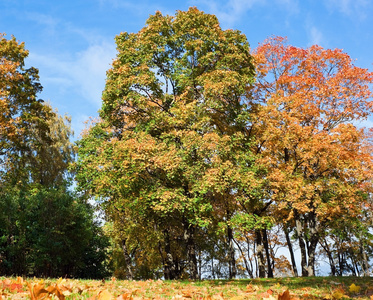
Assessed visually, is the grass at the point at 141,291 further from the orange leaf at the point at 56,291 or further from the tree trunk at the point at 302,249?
the tree trunk at the point at 302,249

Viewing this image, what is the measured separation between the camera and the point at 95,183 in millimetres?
15438

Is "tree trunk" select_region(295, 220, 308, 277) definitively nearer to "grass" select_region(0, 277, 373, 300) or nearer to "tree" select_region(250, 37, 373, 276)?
"tree" select_region(250, 37, 373, 276)

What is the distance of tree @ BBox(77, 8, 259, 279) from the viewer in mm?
14164

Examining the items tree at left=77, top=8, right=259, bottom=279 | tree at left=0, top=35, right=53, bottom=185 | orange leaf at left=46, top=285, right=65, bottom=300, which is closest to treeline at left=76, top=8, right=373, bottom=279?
tree at left=77, top=8, right=259, bottom=279

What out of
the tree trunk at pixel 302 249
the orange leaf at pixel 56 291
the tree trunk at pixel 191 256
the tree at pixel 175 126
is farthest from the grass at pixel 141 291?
the tree trunk at pixel 302 249

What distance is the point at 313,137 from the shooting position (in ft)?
57.5

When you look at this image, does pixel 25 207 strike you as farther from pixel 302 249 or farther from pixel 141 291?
pixel 302 249

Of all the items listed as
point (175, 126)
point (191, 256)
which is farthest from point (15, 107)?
point (191, 256)

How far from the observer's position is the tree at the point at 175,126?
558 inches

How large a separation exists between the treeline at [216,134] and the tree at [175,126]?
7cm

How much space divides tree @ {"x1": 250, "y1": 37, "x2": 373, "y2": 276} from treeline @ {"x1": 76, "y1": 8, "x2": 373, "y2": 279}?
67 mm

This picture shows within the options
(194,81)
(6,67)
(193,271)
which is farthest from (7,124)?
(193,271)

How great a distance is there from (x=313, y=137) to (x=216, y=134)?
6326 millimetres

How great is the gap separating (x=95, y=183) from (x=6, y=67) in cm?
940
